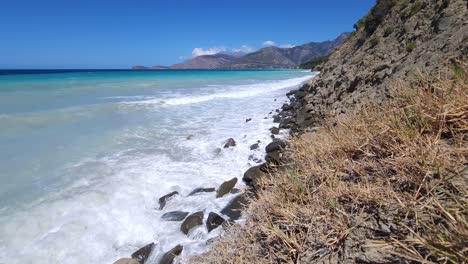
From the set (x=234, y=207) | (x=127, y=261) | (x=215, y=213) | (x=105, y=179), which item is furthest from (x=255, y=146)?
(x=127, y=261)

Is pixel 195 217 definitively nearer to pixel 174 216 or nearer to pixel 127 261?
pixel 174 216

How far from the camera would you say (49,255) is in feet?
14.4

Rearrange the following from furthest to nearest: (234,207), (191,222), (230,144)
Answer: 1. (230,144)
2. (234,207)
3. (191,222)

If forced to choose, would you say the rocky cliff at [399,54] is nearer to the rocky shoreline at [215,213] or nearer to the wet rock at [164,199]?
the rocky shoreline at [215,213]

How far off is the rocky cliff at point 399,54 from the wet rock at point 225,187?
271 cm

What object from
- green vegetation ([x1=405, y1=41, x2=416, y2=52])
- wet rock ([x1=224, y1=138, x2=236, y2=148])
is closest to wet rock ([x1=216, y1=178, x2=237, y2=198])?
wet rock ([x1=224, y1=138, x2=236, y2=148])

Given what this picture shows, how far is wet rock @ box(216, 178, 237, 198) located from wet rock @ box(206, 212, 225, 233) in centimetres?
106

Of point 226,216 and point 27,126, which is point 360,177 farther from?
point 27,126

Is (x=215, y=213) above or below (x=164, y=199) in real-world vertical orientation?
above

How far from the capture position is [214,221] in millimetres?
4750

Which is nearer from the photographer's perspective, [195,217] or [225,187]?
[195,217]

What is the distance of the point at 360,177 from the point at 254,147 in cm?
627

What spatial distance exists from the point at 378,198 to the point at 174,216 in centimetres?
416

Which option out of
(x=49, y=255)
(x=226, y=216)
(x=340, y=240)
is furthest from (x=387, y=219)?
(x=49, y=255)
